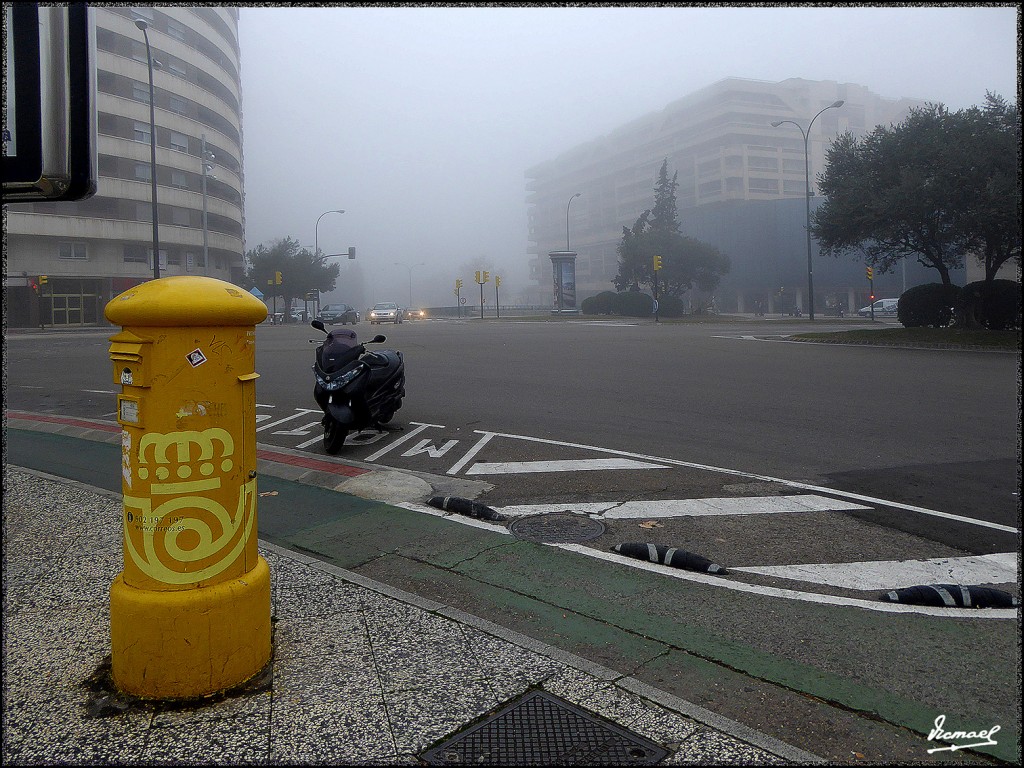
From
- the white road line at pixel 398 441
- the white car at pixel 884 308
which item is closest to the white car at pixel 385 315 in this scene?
the white car at pixel 884 308

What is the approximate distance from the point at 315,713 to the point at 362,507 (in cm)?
347

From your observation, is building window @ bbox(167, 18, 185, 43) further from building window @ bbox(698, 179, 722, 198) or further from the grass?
building window @ bbox(698, 179, 722, 198)

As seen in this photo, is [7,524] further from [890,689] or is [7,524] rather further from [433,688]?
[890,689]

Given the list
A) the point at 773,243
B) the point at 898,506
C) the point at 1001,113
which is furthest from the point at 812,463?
the point at 773,243

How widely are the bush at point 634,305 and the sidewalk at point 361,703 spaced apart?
187 ft

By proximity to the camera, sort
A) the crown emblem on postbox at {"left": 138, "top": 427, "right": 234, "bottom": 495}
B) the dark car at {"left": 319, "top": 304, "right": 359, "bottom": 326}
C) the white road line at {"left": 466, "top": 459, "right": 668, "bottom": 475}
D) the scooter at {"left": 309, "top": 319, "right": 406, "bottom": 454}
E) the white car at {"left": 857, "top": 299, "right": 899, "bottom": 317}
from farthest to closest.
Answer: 1. the white car at {"left": 857, "top": 299, "right": 899, "bottom": 317}
2. the dark car at {"left": 319, "top": 304, "right": 359, "bottom": 326}
3. the scooter at {"left": 309, "top": 319, "right": 406, "bottom": 454}
4. the white road line at {"left": 466, "top": 459, "right": 668, "bottom": 475}
5. the crown emblem on postbox at {"left": 138, "top": 427, "right": 234, "bottom": 495}

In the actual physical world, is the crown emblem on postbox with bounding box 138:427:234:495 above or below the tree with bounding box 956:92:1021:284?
below

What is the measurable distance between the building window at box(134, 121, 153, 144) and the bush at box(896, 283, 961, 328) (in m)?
53.5

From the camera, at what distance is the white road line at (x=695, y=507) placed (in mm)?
6250

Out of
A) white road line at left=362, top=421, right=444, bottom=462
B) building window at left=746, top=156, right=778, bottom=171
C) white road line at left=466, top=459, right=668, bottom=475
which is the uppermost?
building window at left=746, top=156, right=778, bottom=171

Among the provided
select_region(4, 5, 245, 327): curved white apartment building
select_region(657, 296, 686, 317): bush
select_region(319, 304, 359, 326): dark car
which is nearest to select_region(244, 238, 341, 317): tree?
select_region(4, 5, 245, 327): curved white apartment building

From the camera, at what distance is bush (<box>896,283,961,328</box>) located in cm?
2830

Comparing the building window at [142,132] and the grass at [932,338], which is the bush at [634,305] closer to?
the grass at [932,338]

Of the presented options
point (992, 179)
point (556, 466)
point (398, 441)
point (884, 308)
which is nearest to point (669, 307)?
point (884, 308)
